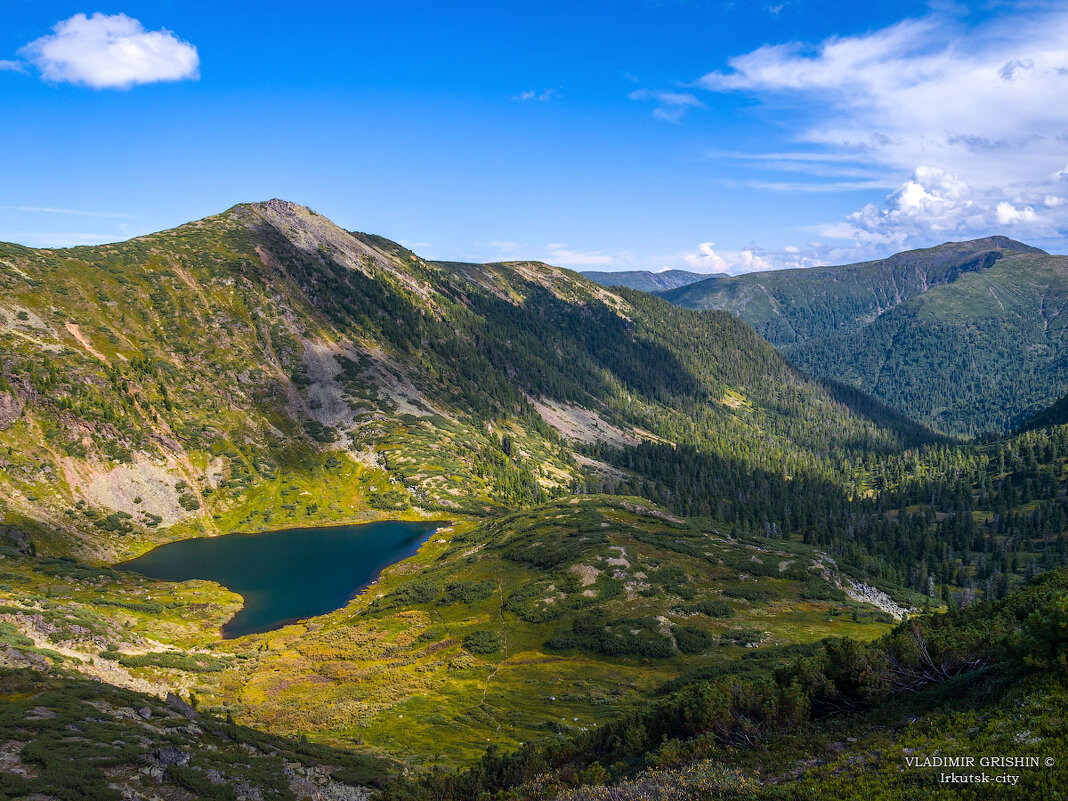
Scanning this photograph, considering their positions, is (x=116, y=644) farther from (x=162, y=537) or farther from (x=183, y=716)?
(x=162, y=537)

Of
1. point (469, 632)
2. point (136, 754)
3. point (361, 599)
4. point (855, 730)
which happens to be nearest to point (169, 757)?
point (136, 754)

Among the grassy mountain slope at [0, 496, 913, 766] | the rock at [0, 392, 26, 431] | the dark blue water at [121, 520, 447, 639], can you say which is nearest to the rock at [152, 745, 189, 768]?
the grassy mountain slope at [0, 496, 913, 766]

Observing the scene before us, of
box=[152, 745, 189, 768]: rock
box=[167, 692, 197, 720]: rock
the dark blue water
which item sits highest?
box=[152, 745, 189, 768]: rock

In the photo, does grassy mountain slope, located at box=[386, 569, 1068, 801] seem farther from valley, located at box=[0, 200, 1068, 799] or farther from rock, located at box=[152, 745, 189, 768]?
rock, located at box=[152, 745, 189, 768]

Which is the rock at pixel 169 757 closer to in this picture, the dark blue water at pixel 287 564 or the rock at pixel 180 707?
the rock at pixel 180 707

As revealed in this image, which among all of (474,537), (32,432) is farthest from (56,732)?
(32,432)

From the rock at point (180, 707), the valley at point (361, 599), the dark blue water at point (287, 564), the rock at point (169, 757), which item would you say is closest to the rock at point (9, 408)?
the valley at point (361, 599)

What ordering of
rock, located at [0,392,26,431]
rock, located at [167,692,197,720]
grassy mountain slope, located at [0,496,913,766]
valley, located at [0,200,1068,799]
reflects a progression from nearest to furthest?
1. valley, located at [0,200,1068,799]
2. rock, located at [167,692,197,720]
3. grassy mountain slope, located at [0,496,913,766]
4. rock, located at [0,392,26,431]

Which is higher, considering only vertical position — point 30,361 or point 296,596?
point 30,361
